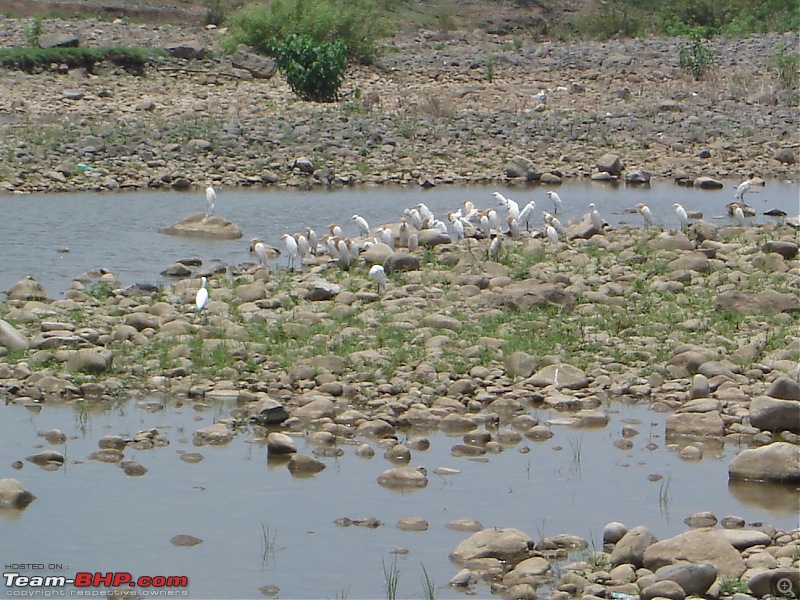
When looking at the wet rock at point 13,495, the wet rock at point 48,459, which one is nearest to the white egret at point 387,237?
the wet rock at point 48,459

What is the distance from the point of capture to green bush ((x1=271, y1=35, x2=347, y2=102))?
27.9 m

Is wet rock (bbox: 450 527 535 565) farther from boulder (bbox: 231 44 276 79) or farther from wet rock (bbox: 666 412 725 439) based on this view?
boulder (bbox: 231 44 276 79)

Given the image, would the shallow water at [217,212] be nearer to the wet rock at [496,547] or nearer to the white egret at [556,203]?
the white egret at [556,203]

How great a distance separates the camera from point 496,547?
663 cm

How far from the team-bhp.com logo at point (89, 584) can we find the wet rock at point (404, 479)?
1.70m

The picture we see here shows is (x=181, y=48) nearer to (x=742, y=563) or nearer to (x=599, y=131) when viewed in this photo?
(x=599, y=131)

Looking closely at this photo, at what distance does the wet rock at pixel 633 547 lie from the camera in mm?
6332

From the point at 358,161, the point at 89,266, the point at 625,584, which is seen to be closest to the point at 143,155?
the point at 358,161

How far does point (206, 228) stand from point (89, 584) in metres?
10.5

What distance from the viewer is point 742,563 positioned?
6.11 m

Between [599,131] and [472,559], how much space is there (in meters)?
19.3

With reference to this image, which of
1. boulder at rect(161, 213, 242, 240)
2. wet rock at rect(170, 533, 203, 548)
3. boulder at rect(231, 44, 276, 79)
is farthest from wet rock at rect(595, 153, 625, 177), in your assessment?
wet rock at rect(170, 533, 203, 548)

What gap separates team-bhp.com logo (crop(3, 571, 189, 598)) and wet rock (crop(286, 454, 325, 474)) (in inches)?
67.3

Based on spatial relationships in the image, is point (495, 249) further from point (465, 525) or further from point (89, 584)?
point (89, 584)
